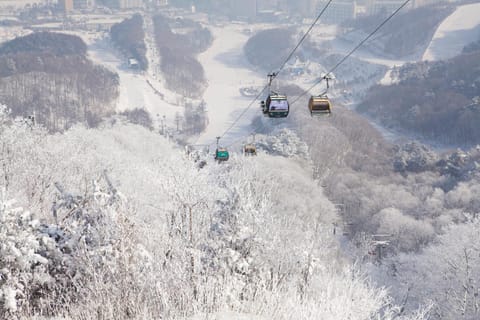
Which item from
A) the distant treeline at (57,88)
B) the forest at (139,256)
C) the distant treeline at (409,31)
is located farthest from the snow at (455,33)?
the forest at (139,256)

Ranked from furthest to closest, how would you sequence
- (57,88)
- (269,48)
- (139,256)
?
1. (269,48)
2. (57,88)
3. (139,256)

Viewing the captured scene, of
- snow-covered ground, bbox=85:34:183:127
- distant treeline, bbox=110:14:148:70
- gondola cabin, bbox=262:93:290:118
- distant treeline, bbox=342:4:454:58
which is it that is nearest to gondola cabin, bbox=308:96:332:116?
gondola cabin, bbox=262:93:290:118

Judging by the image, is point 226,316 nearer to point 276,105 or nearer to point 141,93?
point 276,105

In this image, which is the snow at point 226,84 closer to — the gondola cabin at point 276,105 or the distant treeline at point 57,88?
the distant treeline at point 57,88

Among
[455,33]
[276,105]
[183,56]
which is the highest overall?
[276,105]

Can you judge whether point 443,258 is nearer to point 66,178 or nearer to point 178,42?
point 66,178

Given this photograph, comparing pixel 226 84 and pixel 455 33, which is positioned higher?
pixel 455 33

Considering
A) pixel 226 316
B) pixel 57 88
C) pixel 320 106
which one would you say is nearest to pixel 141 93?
pixel 57 88
